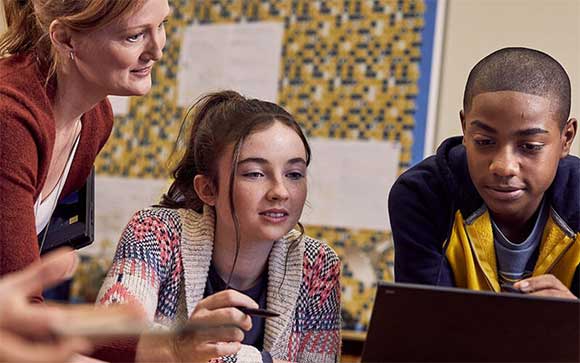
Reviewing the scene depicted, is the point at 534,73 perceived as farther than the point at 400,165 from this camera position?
No

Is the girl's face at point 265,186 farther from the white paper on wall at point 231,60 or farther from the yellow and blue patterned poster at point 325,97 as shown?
the white paper on wall at point 231,60

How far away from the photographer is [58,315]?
0.55 m

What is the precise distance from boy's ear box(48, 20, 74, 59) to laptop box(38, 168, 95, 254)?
0.32 meters

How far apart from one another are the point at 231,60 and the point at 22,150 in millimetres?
1943

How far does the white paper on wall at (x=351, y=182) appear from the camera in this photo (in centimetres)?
272

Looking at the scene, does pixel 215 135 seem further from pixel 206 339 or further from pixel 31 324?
pixel 31 324

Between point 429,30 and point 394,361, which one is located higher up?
point 429,30

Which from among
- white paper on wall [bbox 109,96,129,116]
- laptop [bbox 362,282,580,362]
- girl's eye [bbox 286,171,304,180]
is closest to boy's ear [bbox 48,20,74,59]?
girl's eye [bbox 286,171,304,180]

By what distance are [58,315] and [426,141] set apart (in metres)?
2.22

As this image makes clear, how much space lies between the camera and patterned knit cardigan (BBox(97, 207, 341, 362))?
4.39 ft

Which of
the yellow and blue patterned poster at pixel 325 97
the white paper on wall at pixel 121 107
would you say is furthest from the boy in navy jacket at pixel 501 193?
the white paper on wall at pixel 121 107

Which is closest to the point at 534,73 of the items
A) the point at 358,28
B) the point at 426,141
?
the point at 426,141

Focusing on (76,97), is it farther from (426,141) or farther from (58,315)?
(426,141)

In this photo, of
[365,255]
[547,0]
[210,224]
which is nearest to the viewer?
[210,224]
